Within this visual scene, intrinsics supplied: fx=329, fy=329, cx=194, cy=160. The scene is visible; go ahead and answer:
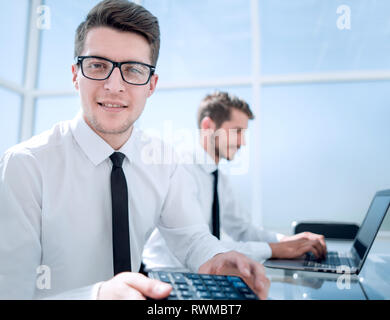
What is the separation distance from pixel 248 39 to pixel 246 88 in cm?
43

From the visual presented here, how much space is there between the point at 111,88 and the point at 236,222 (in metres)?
1.09

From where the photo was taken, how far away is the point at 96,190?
868mm

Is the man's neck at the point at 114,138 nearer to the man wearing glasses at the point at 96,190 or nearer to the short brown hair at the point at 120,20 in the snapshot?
the man wearing glasses at the point at 96,190

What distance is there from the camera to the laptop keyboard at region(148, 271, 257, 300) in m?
0.41

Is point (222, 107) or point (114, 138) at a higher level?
point (222, 107)

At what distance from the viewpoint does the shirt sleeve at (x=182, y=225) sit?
89 centimetres

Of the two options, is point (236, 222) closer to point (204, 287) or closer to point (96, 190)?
point (96, 190)

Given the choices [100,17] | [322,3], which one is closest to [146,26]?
[100,17]

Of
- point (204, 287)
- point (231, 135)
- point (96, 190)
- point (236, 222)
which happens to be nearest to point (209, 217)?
point (236, 222)

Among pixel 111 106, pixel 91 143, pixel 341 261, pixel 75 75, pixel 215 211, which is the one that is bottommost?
pixel 341 261

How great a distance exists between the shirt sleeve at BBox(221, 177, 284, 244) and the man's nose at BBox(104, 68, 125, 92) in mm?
1004

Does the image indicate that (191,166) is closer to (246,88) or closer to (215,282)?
(215,282)

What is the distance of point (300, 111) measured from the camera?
291cm

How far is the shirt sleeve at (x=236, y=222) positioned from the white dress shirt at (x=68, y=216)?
67 cm
